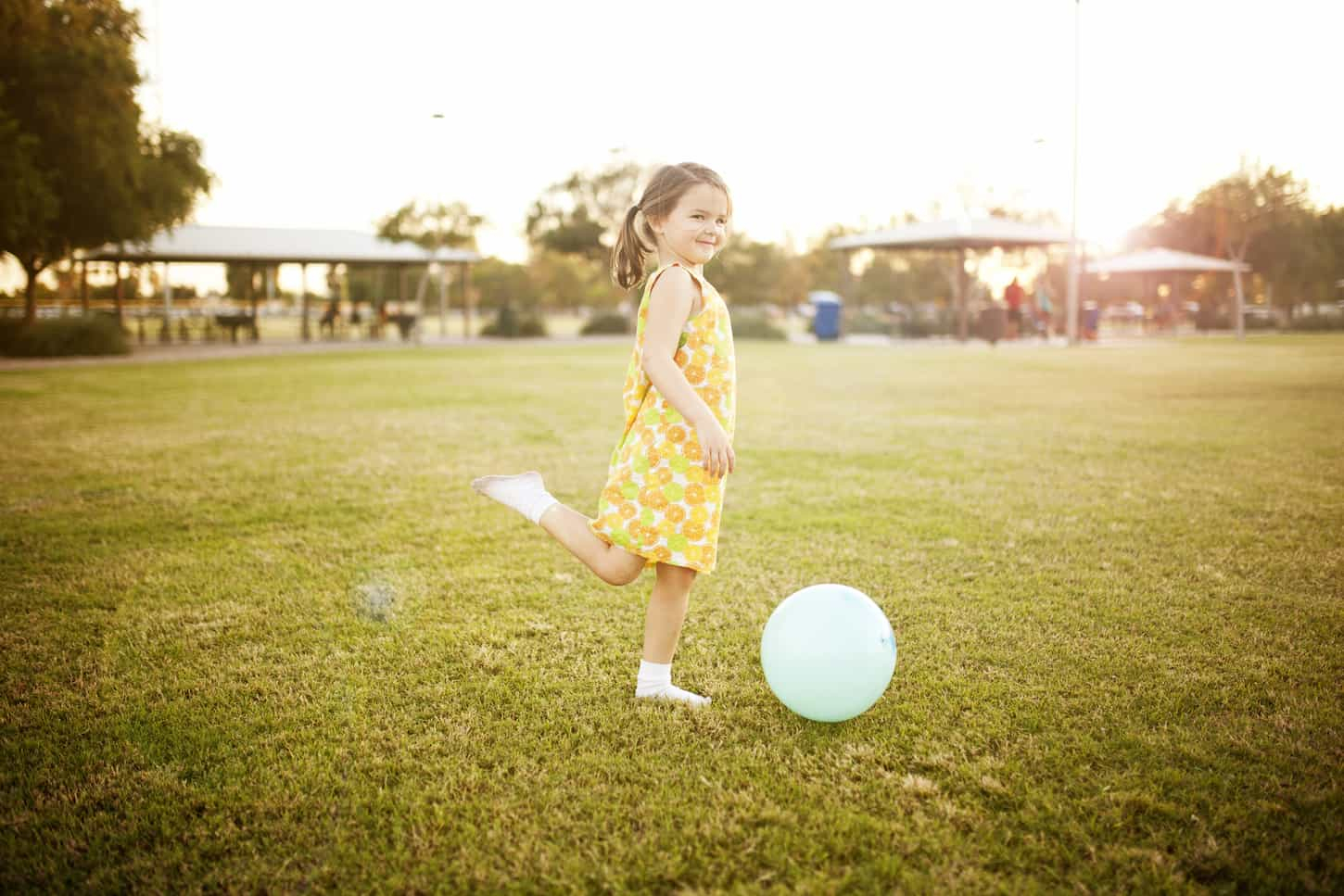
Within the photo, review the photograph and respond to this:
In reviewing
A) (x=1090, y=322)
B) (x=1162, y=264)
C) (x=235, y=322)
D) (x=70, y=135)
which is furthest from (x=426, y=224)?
(x=1162, y=264)

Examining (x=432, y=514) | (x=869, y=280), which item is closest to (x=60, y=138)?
(x=432, y=514)

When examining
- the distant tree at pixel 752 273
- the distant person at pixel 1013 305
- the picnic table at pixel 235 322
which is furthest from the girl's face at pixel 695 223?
the distant tree at pixel 752 273

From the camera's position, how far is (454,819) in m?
2.00

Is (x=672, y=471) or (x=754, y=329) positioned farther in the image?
(x=754, y=329)

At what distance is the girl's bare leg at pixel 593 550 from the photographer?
2.56 m

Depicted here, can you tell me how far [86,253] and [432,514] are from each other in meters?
25.4

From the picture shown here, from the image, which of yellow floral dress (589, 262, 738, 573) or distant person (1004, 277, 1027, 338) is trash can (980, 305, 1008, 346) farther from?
yellow floral dress (589, 262, 738, 573)

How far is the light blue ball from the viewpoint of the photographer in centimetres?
238

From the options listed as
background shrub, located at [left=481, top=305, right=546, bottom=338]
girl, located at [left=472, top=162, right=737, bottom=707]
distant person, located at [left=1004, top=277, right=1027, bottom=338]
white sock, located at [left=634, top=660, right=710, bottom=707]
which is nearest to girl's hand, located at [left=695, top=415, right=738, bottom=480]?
girl, located at [left=472, top=162, right=737, bottom=707]

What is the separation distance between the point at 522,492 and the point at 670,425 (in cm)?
65

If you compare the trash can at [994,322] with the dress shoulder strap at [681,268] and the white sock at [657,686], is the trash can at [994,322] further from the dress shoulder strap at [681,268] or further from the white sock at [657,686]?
the white sock at [657,686]

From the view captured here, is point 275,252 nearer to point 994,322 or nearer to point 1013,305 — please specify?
point 994,322

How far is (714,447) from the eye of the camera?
2314mm

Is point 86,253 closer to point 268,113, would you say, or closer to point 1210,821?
point 268,113
